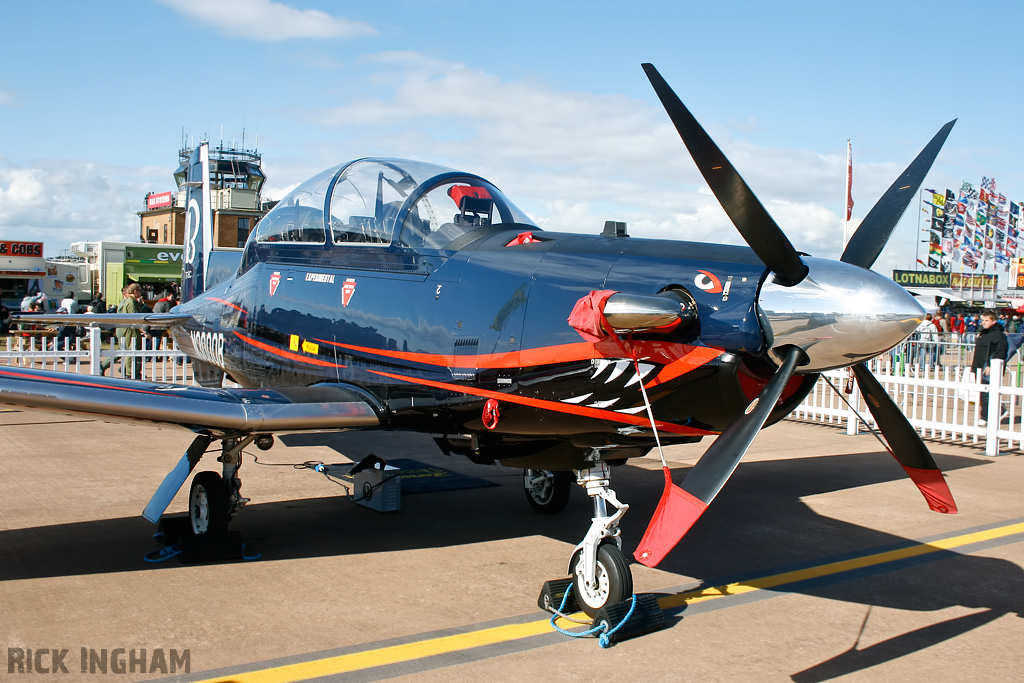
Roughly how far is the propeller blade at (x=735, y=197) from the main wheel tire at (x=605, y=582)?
183 cm

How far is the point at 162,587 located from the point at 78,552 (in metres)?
1.05

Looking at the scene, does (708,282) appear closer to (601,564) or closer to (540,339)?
(540,339)

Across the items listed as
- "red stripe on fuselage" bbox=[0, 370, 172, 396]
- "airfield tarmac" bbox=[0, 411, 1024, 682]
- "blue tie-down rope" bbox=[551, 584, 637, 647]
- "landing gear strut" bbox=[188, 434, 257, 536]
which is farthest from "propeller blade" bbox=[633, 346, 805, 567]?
"red stripe on fuselage" bbox=[0, 370, 172, 396]

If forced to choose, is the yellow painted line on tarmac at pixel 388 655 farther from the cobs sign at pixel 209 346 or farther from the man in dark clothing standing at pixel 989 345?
the man in dark clothing standing at pixel 989 345

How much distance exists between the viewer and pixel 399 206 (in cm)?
579

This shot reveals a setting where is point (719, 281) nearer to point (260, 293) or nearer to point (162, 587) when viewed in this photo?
point (162, 587)

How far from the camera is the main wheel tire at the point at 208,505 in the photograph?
598cm

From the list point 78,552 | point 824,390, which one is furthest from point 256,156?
point 78,552

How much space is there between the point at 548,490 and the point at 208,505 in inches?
111

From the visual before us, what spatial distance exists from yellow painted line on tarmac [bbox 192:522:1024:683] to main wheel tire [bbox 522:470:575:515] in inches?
80.7

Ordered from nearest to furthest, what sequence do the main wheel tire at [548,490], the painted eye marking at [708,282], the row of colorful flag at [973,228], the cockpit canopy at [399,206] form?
the painted eye marking at [708,282]
the cockpit canopy at [399,206]
the main wheel tire at [548,490]
the row of colorful flag at [973,228]

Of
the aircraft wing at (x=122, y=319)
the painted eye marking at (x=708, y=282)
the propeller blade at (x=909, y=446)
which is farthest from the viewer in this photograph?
the aircraft wing at (x=122, y=319)

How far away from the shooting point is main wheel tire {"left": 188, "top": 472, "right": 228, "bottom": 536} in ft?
19.6
